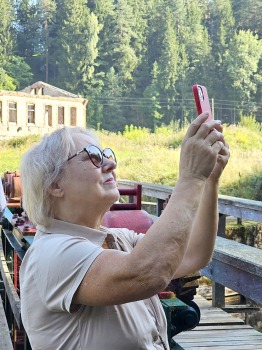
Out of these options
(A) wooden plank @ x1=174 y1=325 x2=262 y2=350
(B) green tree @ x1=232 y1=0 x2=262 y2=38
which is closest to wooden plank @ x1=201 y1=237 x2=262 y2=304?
(A) wooden plank @ x1=174 y1=325 x2=262 y2=350

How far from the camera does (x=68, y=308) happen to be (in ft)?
4.51

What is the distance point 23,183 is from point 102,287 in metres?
0.42

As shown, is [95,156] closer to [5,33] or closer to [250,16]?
[5,33]

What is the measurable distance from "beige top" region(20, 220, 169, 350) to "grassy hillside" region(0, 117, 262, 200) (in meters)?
4.72

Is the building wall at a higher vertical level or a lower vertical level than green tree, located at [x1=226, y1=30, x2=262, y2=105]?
lower

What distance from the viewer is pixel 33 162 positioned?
1.58m

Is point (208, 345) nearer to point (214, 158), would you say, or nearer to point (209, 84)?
point (214, 158)

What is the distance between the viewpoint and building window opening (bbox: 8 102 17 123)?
44.6 metres

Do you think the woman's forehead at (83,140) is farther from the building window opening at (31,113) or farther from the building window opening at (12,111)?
the building window opening at (31,113)

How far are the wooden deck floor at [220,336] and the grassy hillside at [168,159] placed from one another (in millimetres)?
2851

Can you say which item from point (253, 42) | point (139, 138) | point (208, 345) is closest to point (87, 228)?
point (208, 345)

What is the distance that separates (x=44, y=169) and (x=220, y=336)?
7.26 feet

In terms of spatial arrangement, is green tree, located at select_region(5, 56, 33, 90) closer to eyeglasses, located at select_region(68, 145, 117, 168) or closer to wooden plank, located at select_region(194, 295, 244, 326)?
wooden plank, located at select_region(194, 295, 244, 326)

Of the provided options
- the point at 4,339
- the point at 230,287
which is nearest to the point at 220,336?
the point at 230,287
